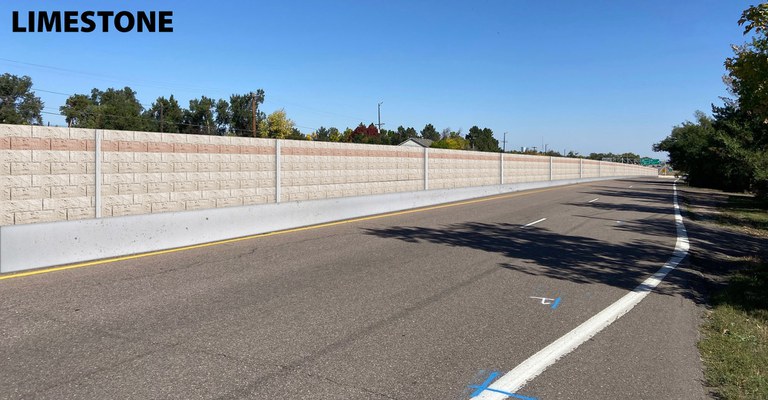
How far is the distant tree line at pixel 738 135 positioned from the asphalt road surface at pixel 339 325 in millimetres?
3648

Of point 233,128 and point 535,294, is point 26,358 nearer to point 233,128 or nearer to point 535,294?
point 535,294

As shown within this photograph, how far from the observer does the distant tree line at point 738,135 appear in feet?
27.9

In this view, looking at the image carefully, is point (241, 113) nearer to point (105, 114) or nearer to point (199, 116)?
point (199, 116)

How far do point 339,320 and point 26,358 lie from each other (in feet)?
9.14

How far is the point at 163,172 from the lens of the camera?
1016 cm

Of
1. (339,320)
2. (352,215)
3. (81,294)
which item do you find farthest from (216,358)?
(352,215)

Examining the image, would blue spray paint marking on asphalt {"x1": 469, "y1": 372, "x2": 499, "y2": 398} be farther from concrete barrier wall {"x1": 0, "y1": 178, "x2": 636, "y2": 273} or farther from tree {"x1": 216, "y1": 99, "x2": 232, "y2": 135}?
tree {"x1": 216, "y1": 99, "x2": 232, "y2": 135}

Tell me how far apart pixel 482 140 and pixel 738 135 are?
13516 cm

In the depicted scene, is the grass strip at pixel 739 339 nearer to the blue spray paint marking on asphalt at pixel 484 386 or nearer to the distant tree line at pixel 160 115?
the blue spray paint marking on asphalt at pixel 484 386

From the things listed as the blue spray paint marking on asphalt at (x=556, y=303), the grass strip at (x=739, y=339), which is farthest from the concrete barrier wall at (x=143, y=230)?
the grass strip at (x=739, y=339)

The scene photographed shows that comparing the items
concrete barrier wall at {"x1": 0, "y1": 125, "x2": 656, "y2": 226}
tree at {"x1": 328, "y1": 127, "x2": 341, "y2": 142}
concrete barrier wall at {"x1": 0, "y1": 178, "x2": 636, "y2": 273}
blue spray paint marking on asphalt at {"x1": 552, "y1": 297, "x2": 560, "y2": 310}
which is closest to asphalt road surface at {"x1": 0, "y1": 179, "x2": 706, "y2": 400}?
blue spray paint marking on asphalt at {"x1": 552, "y1": 297, "x2": 560, "y2": 310}

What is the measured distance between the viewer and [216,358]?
4.18 m

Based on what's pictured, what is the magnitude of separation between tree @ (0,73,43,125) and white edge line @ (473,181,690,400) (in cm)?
9785

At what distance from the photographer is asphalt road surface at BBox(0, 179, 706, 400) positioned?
3764mm
